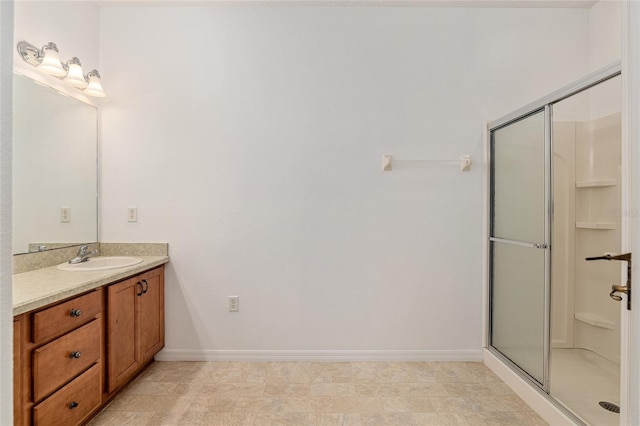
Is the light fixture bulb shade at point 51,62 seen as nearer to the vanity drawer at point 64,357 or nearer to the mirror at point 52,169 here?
the mirror at point 52,169

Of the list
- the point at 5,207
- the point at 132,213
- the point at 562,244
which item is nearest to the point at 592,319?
the point at 562,244

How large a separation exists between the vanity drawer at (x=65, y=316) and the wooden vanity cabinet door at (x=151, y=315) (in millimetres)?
465

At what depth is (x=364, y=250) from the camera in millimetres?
2736

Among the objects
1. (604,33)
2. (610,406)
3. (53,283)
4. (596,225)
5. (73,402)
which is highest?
(604,33)

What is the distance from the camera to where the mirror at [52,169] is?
2.04 meters

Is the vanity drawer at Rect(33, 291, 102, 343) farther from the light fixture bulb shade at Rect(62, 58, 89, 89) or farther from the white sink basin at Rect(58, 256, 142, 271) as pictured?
the light fixture bulb shade at Rect(62, 58, 89, 89)

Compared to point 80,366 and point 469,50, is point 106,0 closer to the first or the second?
point 80,366

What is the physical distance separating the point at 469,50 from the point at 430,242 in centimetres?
154

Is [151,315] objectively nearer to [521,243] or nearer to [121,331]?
[121,331]

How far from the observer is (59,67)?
2.21 meters

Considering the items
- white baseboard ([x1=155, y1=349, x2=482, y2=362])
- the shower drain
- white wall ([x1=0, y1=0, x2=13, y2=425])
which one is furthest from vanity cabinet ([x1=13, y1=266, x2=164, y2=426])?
the shower drain

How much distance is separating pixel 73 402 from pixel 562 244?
2.96m

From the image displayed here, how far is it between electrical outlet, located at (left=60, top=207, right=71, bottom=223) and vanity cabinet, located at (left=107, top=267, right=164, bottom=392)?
66 centimetres

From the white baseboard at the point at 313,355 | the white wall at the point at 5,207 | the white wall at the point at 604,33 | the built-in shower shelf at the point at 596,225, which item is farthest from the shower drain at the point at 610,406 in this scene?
the white wall at the point at 5,207
